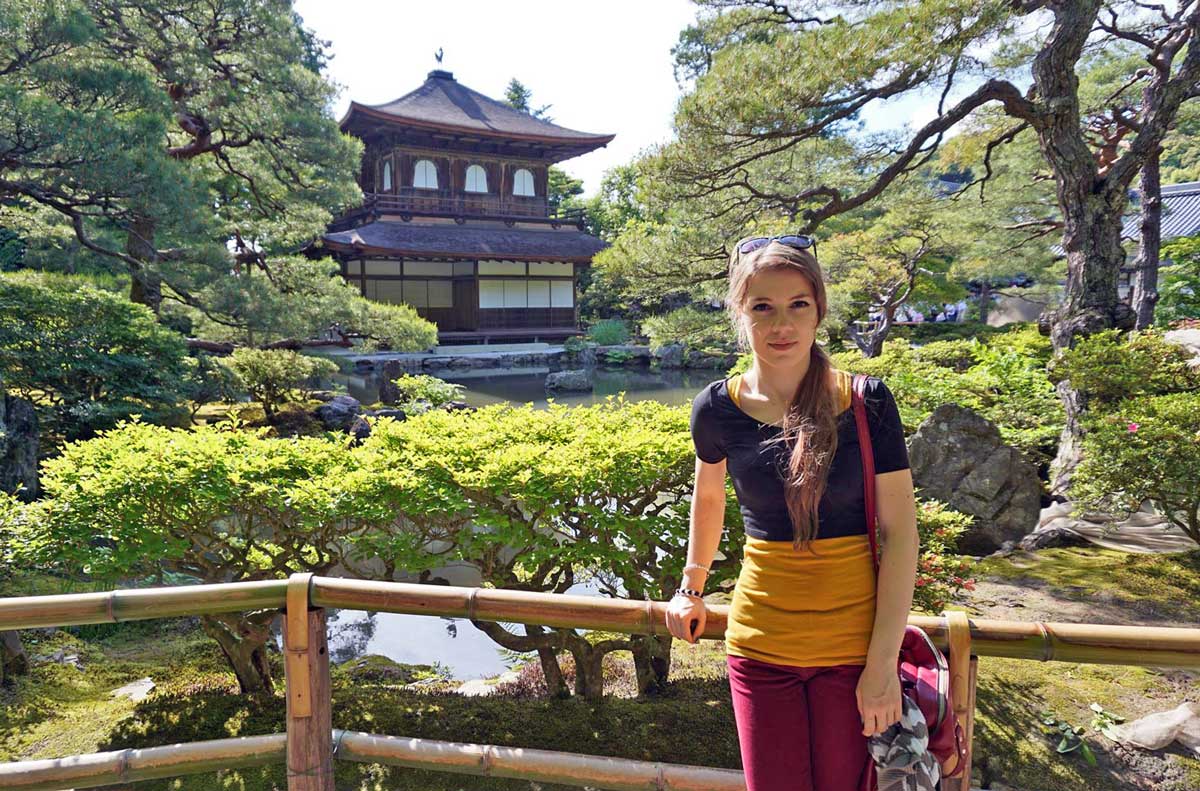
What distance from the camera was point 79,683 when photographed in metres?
3.76

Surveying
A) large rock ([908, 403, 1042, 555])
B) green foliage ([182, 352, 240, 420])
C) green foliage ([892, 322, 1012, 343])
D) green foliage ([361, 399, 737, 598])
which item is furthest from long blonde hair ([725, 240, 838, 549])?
green foliage ([892, 322, 1012, 343])

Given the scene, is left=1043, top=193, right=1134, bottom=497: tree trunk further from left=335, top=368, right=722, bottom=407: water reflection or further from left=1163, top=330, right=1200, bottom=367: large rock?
left=335, top=368, right=722, bottom=407: water reflection

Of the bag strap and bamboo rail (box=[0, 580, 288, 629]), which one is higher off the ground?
the bag strap

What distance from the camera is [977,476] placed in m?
5.82

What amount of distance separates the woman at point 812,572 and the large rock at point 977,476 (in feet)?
16.1

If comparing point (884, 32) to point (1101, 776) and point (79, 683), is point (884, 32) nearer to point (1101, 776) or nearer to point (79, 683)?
point (1101, 776)

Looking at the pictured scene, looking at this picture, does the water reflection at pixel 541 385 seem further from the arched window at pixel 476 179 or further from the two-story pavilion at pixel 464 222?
the arched window at pixel 476 179

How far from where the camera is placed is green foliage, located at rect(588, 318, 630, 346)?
2289cm

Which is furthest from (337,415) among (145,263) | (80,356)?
(80,356)

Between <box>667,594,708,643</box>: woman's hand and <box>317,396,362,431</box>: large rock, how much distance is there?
1080 cm

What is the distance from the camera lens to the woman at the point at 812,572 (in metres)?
1.29

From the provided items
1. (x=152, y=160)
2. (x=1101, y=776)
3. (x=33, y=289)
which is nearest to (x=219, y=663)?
(x=1101, y=776)

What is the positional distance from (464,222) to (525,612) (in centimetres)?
2210

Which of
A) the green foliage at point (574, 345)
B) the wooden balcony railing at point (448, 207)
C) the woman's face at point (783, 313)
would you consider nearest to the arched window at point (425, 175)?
the wooden balcony railing at point (448, 207)
